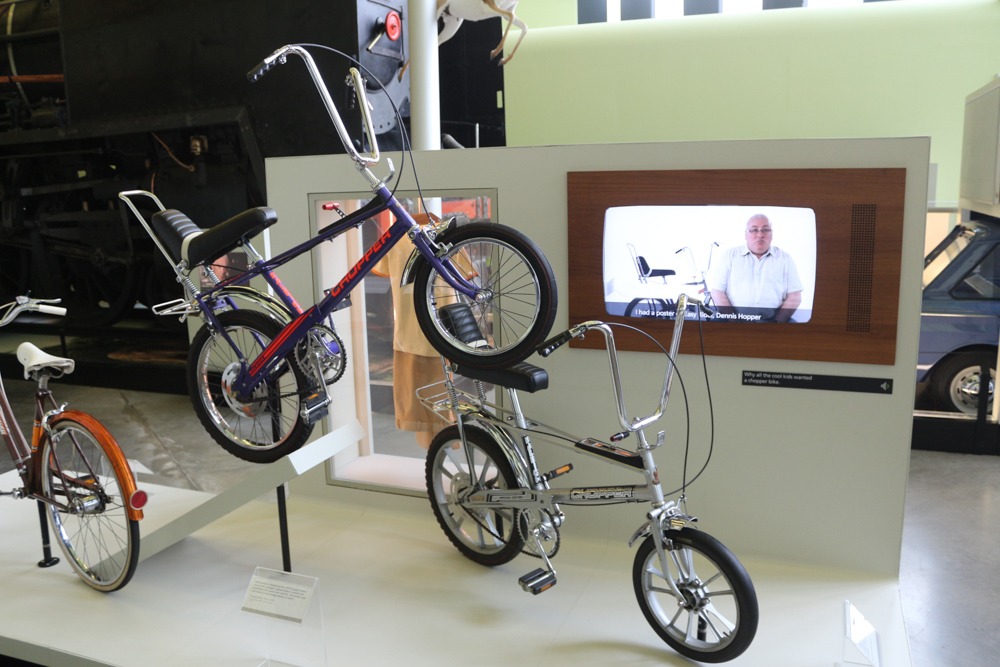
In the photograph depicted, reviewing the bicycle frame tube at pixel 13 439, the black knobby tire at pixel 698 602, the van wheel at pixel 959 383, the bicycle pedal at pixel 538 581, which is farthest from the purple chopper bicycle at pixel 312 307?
the van wheel at pixel 959 383

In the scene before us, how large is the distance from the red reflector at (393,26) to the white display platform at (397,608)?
3106 mm

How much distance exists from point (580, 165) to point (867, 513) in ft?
6.20

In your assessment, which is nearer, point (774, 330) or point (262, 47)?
point (774, 330)

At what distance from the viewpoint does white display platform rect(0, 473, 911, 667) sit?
2.66m

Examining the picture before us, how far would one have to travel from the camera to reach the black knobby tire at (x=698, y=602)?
239 centimetres

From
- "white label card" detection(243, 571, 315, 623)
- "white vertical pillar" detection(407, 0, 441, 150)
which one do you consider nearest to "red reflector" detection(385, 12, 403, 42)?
"white vertical pillar" detection(407, 0, 441, 150)

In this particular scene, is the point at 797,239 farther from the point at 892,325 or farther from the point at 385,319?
the point at 385,319

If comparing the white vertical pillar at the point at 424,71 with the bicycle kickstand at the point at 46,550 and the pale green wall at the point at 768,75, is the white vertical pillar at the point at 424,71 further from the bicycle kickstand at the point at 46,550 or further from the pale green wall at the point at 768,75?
the pale green wall at the point at 768,75

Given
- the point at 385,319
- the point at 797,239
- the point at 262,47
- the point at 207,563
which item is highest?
the point at 262,47

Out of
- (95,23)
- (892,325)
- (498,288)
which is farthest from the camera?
(95,23)

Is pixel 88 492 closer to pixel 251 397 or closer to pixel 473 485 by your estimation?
pixel 251 397

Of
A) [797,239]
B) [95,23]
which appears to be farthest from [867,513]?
[95,23]

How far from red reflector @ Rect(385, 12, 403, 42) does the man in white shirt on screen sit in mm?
2882

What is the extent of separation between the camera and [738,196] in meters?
3.05
